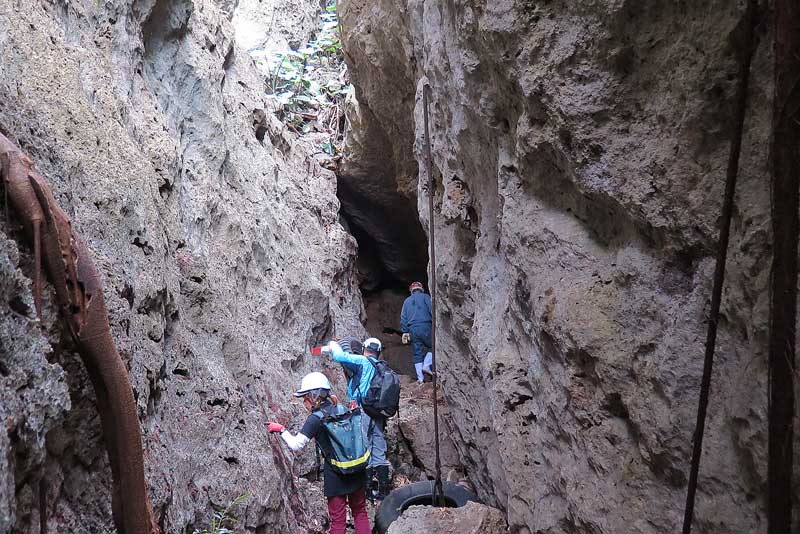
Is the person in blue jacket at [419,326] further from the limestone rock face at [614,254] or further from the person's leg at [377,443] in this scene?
the limestone rock face at [614,254]

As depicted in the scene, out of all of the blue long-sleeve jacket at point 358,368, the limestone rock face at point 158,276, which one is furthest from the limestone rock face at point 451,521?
the blue long-sleeve jacket at point 358,368

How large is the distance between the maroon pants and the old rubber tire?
0.12 m

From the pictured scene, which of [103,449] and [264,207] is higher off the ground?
[264,207]

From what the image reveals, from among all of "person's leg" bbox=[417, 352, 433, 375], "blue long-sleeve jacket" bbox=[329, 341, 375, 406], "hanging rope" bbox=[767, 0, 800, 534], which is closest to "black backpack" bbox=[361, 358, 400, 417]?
"blue long-sleeve jacket" bbox=[329, 341, 375, 406]

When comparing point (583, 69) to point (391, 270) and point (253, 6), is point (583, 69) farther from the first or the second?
point (253, 6)

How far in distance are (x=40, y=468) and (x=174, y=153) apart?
3.33 metres

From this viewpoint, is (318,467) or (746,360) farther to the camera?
(318,467)

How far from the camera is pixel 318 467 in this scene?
19.8ft

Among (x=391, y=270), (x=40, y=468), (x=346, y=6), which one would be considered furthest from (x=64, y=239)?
(x=391, y=270)

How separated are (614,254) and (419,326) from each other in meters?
6.05

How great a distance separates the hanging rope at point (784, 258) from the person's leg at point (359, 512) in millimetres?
3420

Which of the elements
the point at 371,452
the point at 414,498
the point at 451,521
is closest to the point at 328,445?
the point at 414,498

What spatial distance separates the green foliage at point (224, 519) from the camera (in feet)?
12.2

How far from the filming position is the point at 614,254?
3.08m
